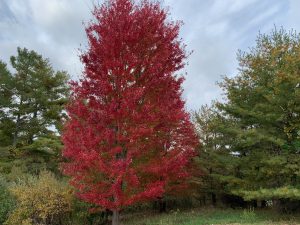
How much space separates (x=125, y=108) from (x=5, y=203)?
965 cm

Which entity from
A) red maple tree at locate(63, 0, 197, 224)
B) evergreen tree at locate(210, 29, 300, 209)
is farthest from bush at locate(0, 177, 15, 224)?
evergreen tree at locate(210, 29, 300, 209)

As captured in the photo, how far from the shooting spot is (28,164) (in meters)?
31.0

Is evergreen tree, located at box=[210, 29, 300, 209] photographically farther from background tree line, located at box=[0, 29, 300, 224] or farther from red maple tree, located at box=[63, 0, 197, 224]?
red maple tree, located at box=[63, 0, 197, 224]

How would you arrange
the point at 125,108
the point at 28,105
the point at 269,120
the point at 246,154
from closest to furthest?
the point at 125,108
the point at 269,120
the point at 246,154
the point at 28,105

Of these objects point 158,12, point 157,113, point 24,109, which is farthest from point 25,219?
point 24,109

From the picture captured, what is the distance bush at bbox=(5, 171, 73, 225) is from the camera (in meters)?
17.3

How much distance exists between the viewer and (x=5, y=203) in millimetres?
17703

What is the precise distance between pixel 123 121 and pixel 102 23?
440 cm

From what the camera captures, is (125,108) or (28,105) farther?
(28,105)

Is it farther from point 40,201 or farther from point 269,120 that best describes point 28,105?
point 269,120

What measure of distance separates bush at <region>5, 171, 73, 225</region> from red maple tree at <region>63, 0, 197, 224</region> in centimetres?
A: 468

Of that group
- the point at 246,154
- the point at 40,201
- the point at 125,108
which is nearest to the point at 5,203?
the point at 40,201

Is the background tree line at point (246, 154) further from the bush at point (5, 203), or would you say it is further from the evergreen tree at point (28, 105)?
the evergreen tree at point (28, 105)

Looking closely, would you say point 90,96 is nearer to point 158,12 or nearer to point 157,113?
point 157,113
